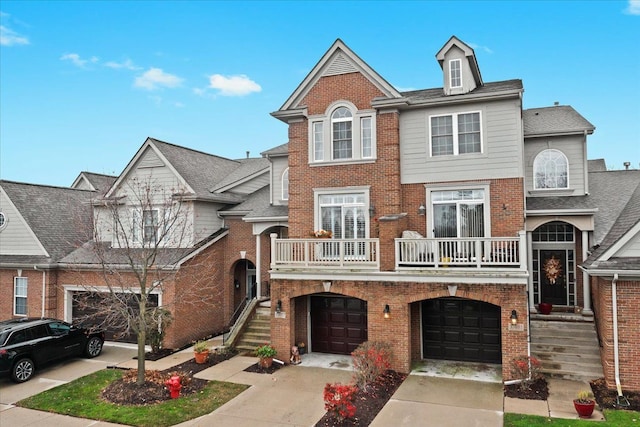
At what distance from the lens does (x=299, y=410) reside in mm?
10797

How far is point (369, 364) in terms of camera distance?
12.3m

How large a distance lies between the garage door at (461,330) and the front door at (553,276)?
3757 millimetres

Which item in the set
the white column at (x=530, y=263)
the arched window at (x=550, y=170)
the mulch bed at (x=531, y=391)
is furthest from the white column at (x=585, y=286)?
the mulch bed at (x=531, y=391)

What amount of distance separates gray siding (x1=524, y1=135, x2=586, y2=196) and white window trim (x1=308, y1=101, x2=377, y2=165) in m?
6.37

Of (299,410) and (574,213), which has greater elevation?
(574,213)

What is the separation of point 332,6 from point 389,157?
9558 millimetres

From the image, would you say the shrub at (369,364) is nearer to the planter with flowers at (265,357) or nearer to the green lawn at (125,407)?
the planter with flowers at (265,357)

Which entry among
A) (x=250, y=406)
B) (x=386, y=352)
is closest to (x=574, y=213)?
(x=386, y=352)

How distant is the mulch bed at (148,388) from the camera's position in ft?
38.1

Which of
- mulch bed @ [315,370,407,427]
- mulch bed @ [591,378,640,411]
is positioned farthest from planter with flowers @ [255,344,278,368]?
mulch bed @ [591,378,640,411]

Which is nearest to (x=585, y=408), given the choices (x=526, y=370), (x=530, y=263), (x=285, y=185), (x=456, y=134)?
(x=526, y=370)

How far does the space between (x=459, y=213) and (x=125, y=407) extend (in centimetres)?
1154

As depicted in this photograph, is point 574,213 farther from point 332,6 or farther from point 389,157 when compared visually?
point 332,6

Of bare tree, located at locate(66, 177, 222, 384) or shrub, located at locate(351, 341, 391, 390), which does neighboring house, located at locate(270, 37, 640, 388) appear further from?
bare tree, located at locate(66, 177, 222, 384)
